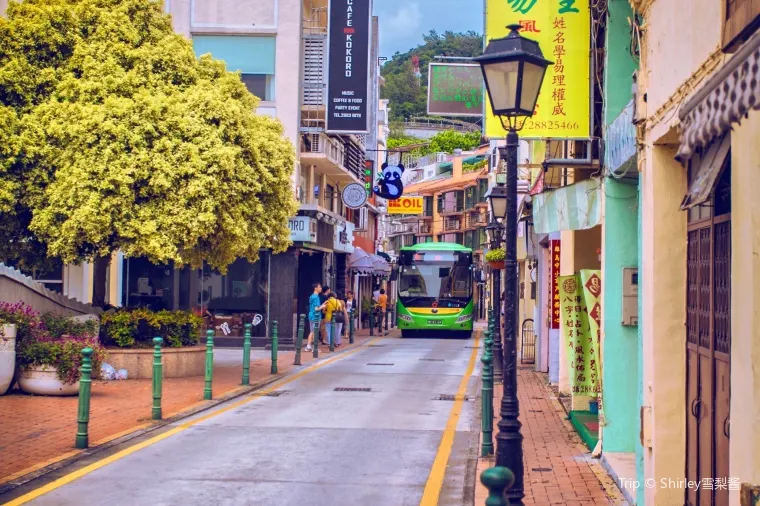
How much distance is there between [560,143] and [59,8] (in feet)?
34.8

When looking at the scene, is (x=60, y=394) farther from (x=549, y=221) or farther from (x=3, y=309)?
(x=549, y=221)

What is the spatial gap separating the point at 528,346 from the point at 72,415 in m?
15.1

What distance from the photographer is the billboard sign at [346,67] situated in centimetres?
3072

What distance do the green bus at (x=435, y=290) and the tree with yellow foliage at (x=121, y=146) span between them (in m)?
18.6

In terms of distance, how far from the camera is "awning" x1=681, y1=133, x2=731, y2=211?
592 centimetres

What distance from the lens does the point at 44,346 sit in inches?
621

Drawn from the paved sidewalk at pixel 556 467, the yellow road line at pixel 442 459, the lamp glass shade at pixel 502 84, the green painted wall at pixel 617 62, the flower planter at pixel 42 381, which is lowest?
the yellow road line at pixel 442 459

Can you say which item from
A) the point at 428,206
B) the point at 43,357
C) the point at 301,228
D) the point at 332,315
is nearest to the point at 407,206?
the point at 301,228

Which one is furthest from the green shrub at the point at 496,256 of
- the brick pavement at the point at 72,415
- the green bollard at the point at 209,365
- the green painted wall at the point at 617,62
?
the green painted wall at the point at 617,62

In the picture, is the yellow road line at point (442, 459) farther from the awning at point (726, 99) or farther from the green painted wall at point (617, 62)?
the awning at point (726, 99)

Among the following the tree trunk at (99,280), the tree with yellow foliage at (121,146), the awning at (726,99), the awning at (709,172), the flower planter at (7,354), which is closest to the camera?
the awning at (726,99)

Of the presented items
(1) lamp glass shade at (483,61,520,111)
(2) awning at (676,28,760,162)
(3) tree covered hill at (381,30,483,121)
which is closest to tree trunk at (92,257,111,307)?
(1) lamp glass shade at (483,61,520,111)

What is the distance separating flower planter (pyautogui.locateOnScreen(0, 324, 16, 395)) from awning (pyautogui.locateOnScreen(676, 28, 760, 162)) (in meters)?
12.9

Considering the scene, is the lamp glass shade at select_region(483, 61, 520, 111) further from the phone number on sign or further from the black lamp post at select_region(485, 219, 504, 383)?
the black lamp post at select_region(485, 219, 504, 383)
